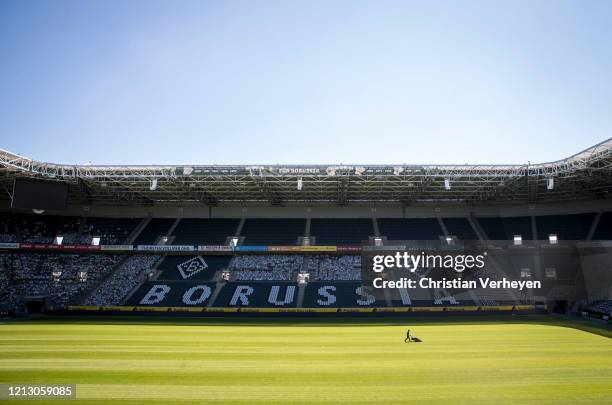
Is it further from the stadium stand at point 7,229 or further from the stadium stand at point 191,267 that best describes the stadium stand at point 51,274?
the stadium stand at point 191,267

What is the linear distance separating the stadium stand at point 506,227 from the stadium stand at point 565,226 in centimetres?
126

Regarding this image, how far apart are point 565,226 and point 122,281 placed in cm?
4814

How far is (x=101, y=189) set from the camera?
44000mm

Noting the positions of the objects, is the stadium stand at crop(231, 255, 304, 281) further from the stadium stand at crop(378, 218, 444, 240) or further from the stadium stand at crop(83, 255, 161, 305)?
the stadium stand at crop(378, 218, 444, 240)

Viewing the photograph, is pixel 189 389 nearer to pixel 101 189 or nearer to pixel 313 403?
pixel 313 403

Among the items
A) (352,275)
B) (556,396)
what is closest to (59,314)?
(352,275)

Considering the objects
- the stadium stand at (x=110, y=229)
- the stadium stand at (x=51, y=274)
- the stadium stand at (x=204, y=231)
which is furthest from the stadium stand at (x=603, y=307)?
the stadium stand at (x=110, y=229)

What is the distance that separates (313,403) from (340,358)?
20.7 feet

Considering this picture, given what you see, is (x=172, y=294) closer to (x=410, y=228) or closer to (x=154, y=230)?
(x=154, y=230)

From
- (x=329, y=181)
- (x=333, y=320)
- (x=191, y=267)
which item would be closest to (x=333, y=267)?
(x=329, y=181)

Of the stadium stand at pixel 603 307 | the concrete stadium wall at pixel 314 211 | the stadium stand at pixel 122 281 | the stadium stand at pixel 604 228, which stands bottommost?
the stadium stand at pixel 603 307

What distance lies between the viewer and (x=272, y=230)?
48094mm

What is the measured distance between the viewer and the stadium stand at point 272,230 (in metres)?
46.3

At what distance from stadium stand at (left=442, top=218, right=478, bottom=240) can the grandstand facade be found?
199 millimetres
